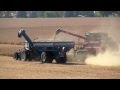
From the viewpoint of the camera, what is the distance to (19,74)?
1642cm

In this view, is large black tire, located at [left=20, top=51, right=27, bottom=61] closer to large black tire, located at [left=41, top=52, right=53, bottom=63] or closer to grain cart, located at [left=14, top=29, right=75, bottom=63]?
grain cart, located at [left=14, top=29, right=75, bottom=63]

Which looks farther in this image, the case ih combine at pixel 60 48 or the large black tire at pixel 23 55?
the large black tire at pixel 23 55

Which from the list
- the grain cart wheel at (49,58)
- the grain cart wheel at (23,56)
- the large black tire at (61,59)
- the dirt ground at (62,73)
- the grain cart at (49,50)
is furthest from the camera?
the grain cart wheel at (23,56)

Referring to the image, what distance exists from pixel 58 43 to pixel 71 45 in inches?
33.3

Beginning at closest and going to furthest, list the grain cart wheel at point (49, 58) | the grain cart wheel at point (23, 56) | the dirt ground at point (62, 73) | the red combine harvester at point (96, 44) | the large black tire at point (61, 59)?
the dirt ground at point (62, 73), the grain cart wheel at point (49, 58), the large black tire at point (61, 59), the red combine harvester at point (96, 44), the grain cart wheel at point (23, 56)

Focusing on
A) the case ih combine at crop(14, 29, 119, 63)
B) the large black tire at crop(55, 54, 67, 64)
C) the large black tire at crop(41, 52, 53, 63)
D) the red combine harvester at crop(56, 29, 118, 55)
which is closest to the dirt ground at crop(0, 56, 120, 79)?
the large black tire at crop(41, 52, 53, 63)

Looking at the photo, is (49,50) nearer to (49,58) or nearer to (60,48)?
(49,58)

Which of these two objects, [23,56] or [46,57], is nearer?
[46,57]

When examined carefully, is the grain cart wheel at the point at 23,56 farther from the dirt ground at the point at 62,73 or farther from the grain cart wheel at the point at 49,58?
the dirt ground at the point at 62,73

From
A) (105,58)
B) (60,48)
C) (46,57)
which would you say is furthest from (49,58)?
(105,58)

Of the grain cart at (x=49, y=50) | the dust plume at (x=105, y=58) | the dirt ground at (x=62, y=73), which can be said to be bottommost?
the dirt ground at (x=62, y=73)

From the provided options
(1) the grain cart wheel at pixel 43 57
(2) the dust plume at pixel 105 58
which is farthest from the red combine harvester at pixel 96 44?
(1) the grain cart wheel at pixel 43 57
